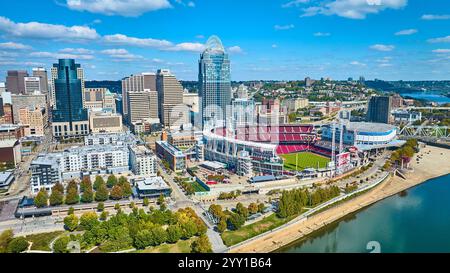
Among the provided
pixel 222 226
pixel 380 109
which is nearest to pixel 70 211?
pixel 222 226

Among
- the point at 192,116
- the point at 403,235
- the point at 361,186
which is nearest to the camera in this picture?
the point at 403,235

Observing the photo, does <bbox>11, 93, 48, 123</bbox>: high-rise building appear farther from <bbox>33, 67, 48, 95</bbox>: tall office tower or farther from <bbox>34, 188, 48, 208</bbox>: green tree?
<bbox>34, 188, 48, 208</bbox>: green tree

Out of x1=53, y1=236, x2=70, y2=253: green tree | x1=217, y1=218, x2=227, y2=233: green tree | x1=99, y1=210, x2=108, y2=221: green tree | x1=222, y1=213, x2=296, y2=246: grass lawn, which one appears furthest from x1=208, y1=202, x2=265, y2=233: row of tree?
x1=53, y1=236, x2=70, y2=253: green tree

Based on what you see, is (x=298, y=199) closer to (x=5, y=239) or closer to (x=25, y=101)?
(x=5, y=239)

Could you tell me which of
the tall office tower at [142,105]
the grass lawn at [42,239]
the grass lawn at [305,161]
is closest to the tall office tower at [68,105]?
the tall office tower at [142,105]

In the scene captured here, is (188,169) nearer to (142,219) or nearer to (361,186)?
(142,219)

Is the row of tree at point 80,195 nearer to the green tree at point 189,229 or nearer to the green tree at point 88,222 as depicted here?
the green tree at point 88,222
